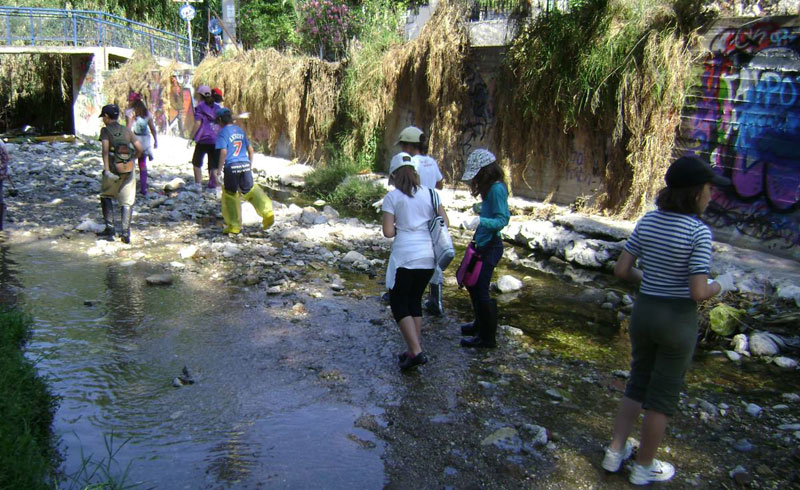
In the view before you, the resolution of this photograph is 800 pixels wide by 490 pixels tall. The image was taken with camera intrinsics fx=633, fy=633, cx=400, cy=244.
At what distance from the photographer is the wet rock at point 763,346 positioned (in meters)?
5.47

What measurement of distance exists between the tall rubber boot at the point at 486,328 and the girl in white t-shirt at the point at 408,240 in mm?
761

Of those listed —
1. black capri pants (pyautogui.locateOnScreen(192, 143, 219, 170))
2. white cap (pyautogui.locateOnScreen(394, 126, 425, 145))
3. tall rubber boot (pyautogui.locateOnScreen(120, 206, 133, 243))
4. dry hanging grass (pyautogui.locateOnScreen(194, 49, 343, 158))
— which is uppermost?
dry hanging grass (pyautogui.locateOnScreen(194, 49, 343, 158))

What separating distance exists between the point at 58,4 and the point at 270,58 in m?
12.3

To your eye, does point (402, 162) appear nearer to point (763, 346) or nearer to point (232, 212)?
point (763, 346)

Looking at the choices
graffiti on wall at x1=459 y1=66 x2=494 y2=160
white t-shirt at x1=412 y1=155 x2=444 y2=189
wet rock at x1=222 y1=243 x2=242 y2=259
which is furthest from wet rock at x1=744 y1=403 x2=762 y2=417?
graffiti on wall at x1=459 y1=66 x2=494 y2=160

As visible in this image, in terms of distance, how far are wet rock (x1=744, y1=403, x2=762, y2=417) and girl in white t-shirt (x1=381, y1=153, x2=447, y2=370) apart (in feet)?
7.61

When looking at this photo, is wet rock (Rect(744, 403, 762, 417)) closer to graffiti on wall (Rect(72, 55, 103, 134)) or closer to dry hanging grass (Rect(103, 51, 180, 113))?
dry hanging grass (Rect(103, 51, 180, 113))

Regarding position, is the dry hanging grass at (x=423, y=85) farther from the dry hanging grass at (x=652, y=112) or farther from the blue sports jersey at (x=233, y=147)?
the blue sports jersey at (x=233, y=147)

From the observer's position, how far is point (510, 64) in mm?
10828

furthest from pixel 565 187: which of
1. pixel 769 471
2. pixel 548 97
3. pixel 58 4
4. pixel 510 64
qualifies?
pixel 58 4

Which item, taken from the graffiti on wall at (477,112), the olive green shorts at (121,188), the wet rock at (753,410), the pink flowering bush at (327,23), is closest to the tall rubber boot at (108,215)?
the olive green shorts at (121,188)

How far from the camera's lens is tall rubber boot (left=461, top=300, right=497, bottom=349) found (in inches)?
200

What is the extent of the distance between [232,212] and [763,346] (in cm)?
629

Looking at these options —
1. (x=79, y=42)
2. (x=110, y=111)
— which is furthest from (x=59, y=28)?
(x=110, y=111)
